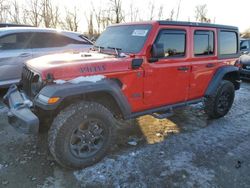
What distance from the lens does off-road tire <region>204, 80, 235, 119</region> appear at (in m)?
5.14

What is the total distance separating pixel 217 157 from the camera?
12.5 ft

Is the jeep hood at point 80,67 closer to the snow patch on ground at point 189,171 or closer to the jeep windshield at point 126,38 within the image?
the jeep windshield at point 126,38

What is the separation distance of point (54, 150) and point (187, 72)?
2587 millimetres

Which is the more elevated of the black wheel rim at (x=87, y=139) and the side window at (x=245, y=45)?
the side window at (x=245, y=45)

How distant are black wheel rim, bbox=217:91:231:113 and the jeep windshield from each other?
2398 mm

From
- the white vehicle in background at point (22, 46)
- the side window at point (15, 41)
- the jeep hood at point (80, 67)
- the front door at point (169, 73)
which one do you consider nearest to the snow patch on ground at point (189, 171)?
the front door at point (169, 73)

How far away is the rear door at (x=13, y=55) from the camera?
611cm

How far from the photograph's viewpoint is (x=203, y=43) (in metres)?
4.71

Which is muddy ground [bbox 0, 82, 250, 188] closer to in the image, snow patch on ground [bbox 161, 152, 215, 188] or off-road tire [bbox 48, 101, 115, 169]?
snow patch on ground [bbox 161, 152, 215, 188]

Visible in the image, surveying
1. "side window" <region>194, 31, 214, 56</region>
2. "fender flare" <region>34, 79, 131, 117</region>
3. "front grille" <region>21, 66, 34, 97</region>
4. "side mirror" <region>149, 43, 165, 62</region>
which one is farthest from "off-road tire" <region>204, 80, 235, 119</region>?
Result: "front grille" <region>21, 66, 34, 97</region>

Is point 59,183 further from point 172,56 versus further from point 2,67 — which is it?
point 2,67

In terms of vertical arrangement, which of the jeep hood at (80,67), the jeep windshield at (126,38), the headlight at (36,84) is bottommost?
the headlight at (36,84)

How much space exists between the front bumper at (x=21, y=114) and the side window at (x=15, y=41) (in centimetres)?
281

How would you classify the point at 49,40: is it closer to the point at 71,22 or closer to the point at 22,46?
the point at 22,46
